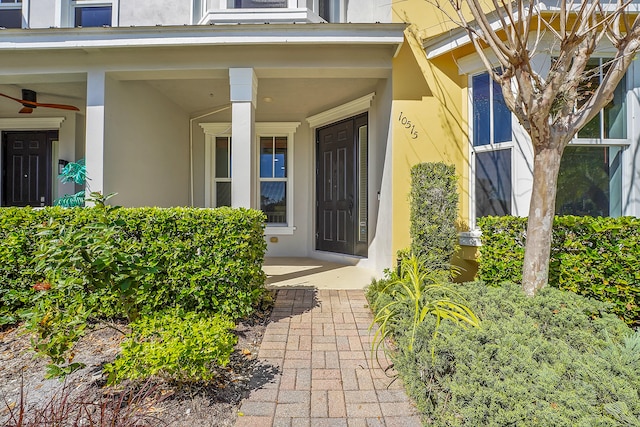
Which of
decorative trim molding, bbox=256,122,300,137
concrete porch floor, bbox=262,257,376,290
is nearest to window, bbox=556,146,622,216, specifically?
concrete porch floor, bbox=262,257,376,290

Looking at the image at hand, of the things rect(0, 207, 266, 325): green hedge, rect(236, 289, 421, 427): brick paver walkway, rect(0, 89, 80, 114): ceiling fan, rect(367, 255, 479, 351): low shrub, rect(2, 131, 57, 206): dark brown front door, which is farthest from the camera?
rect(2, 131, 57, 206): dark brown front door

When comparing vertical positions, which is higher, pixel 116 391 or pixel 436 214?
pixel 436 214

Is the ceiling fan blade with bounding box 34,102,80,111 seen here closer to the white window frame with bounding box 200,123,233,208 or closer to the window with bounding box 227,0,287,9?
the white window frame with bounding box 200,123,233,208

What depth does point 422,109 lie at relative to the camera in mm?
4492

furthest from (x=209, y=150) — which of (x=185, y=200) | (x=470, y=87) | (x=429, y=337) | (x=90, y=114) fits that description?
(x=429, y=337)

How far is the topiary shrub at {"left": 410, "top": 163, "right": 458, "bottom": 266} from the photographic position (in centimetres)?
387

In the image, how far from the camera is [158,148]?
580 cm

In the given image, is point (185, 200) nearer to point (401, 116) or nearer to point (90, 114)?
point (90, 114)

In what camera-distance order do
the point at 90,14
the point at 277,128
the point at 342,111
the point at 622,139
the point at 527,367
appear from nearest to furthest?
1. the point at 527,367
2. the point at 622,139
3. the point at 90,14
4. the point at 342,111
5. the point at 277,128

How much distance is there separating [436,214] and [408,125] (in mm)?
1376

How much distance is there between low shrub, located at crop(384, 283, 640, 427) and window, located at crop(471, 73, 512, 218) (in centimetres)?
186

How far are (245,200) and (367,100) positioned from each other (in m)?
2.85

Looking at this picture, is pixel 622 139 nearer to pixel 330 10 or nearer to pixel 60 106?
pixel 330 10

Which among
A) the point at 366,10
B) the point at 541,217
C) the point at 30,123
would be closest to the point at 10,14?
the point at 30,123
